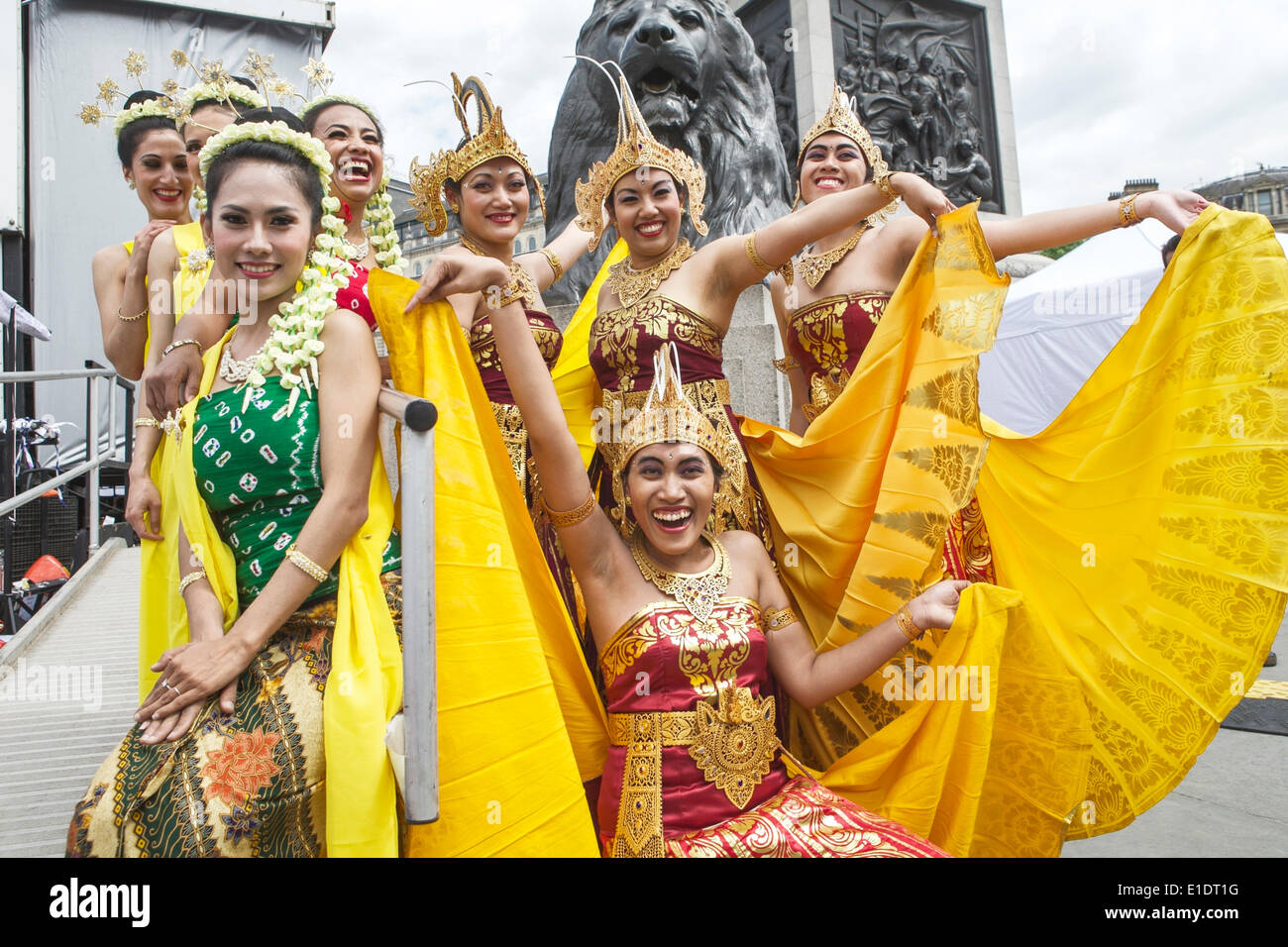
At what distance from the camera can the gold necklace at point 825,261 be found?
305 centimetres

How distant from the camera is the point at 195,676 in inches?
67.4

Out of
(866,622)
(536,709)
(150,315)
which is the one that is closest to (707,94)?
(150,315)

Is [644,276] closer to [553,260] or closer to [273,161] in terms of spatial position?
[553,260]

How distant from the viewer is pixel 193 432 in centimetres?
193

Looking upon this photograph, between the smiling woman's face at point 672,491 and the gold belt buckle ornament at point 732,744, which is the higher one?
the smiling woman's face at point 672,491

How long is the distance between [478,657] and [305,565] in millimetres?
410

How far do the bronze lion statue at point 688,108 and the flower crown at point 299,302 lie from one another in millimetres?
4473

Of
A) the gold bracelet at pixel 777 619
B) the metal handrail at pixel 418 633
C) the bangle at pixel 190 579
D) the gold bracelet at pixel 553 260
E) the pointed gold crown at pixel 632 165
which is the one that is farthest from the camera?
the gold bracelet at pixel 553 260

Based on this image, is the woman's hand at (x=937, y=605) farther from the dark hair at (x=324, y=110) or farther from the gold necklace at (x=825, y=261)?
the dark hair at (x=324, y=110)

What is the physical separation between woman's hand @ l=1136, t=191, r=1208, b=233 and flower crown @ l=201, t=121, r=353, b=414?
2142 mm

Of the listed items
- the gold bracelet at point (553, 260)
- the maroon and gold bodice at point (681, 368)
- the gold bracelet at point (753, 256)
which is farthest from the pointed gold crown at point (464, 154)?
the gold bracelet at point (753, 256)

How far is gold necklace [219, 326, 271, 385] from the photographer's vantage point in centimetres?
195

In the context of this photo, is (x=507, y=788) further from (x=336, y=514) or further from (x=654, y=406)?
(x=654, y=406)
